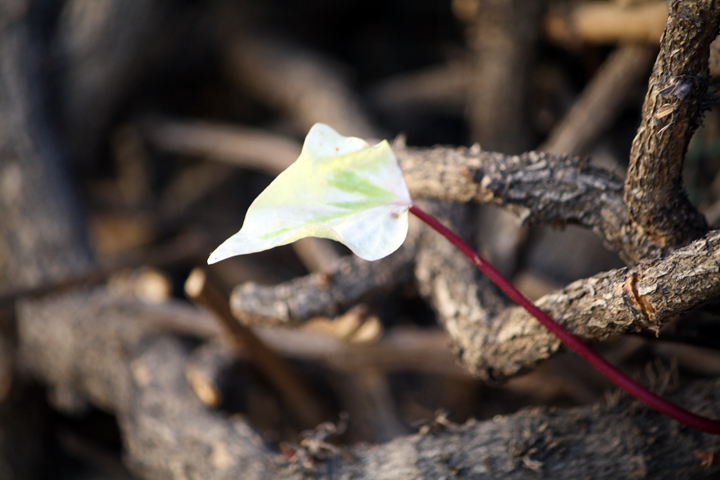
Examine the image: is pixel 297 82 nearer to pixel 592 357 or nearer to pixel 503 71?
pixel 503 71

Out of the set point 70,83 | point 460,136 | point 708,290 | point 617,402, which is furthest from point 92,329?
point 460,136

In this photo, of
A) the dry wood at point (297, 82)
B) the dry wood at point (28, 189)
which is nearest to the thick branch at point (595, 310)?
the dry wood at point (297, 82)

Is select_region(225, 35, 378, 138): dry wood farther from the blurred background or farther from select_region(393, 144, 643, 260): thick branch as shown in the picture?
select_region(393, 144, 643, 260): thick branch

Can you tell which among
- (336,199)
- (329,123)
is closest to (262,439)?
(336,199)

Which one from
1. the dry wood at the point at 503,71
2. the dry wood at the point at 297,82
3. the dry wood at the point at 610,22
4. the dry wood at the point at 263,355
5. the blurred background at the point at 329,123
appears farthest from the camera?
the dry wood at the point at 297,82

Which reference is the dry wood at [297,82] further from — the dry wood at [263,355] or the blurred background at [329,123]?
the dry wood at [263,355]

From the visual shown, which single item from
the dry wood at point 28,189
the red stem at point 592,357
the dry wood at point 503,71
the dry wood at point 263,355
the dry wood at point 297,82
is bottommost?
the red stem at point 592,357
